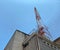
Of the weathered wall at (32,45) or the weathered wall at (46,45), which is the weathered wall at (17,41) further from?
the weathered wall at (46,45)

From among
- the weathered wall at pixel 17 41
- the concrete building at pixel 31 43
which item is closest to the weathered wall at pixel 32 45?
the concrete building at pixel 31 43

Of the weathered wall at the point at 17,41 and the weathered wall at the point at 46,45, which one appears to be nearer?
the weathered wall at the point at 46,45

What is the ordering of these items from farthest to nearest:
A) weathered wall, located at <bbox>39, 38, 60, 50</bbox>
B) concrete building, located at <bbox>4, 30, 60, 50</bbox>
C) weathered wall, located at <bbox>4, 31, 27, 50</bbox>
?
weathered wall, located at <bbox>4, 31, 27, 50</bbox> < concrete building, located at <bbox>4, 30, 60, 50</bbox> < weathered wall, located at <bbox>39, 38, 60, 50</bbox>

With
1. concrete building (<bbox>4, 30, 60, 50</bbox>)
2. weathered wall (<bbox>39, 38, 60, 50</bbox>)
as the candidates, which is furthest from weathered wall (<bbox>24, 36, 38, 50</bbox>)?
weathered wall (<bbox>39, 38, 60, 50</bbox>)

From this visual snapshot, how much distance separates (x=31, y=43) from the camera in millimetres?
32062

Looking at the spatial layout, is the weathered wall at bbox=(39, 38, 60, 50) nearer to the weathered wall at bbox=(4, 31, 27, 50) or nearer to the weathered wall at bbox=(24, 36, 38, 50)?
the weathered wall at bbox=(24, 36, 38, 50)

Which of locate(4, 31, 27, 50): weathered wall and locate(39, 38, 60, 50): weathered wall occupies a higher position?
locate(39, 38, 60, 50): weathered wall

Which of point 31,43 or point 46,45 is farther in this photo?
point 31,43

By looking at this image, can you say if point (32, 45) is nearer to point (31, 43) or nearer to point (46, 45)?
point (31, 43)

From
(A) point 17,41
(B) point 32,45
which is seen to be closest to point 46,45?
(B) point 32,45

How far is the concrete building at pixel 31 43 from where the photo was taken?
30.1m

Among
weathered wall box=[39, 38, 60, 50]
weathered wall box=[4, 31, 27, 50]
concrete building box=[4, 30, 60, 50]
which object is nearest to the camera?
weathered wall box=[39, 38, 60, 50]

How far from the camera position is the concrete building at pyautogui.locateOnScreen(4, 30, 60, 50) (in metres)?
30.1

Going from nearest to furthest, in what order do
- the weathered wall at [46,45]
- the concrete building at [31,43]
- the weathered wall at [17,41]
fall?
1. the weathered wall at [46,45]
2. the concrete building at [31,43]
3. the weathered wall at [17,41]
